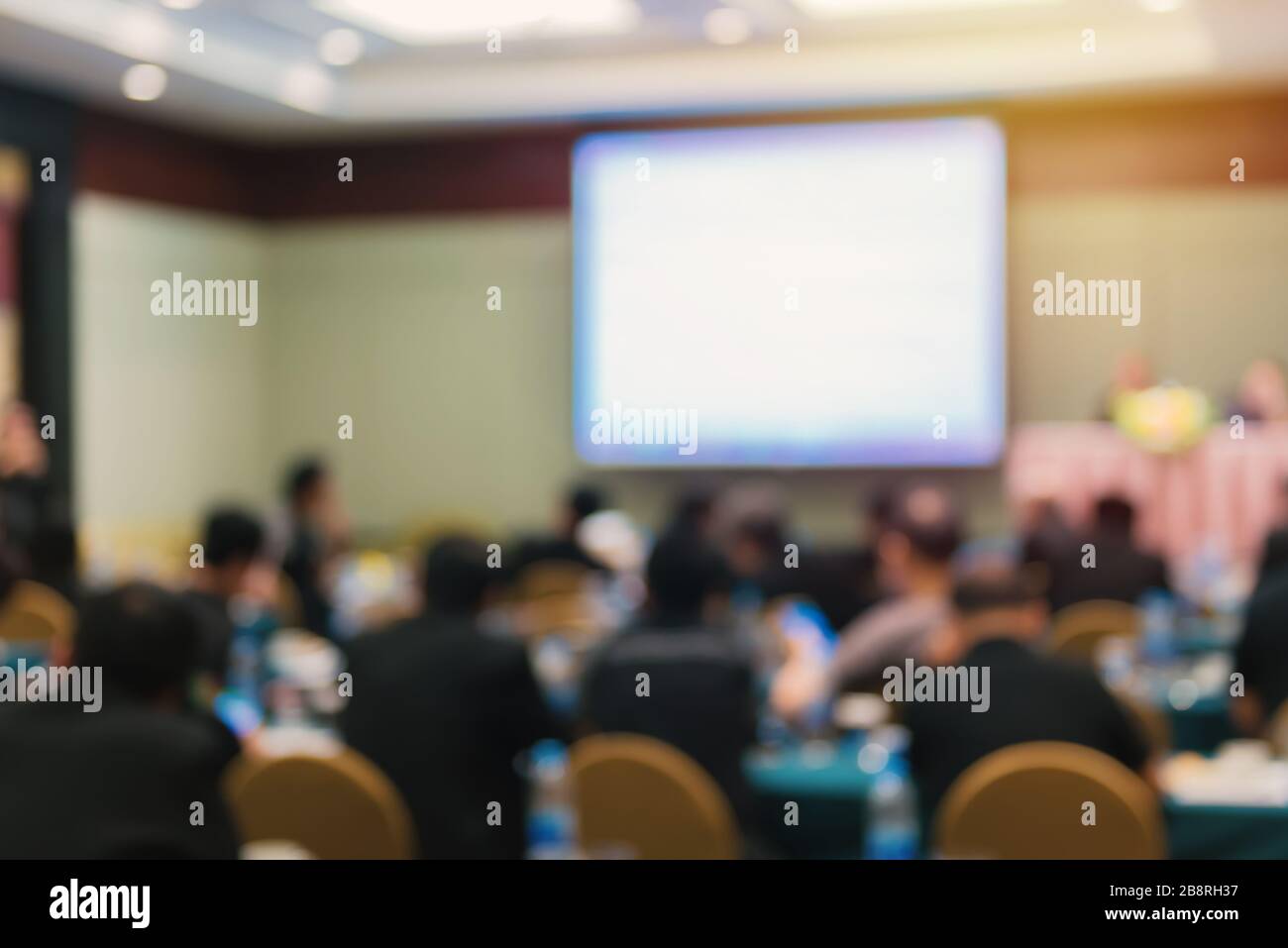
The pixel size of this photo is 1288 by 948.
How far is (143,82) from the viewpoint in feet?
28.1

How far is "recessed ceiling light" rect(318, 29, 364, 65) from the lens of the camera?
860 centimetres

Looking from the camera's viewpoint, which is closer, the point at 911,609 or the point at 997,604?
the point at 997,604

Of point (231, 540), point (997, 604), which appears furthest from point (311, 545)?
point (997, 604)

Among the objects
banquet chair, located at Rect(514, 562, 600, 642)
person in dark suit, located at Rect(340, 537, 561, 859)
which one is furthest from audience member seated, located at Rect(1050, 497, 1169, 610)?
person in dark suit, located at Rect(340, 537, 561, 859)

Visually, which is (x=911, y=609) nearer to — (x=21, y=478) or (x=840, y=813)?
(x=840, y=813)

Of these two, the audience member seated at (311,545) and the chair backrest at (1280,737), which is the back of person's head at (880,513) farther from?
the audience member seated at (311,545)

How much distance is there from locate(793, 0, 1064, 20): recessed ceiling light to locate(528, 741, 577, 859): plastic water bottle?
17.0 ft

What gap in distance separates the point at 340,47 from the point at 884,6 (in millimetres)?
3110

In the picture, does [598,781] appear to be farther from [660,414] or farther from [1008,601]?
[660,414]

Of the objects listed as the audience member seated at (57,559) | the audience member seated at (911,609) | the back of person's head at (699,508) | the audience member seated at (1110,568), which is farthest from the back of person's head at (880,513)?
the audience member seated at (57,559)

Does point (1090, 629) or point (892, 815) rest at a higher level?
point (1090, 629)

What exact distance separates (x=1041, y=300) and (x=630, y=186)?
2.63 metres

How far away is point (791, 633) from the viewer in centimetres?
470
